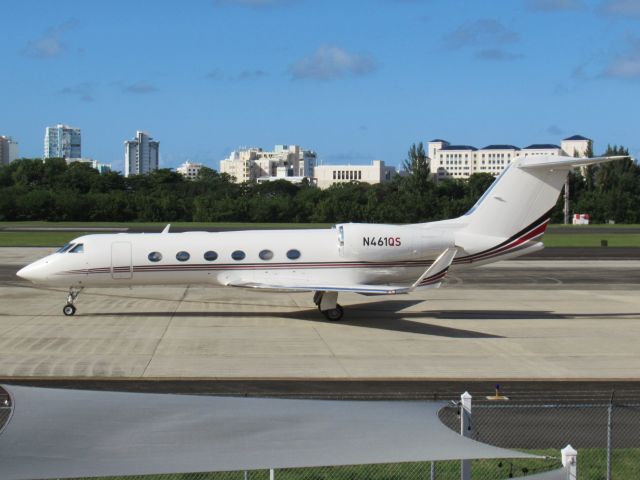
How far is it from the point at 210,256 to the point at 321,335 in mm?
4713

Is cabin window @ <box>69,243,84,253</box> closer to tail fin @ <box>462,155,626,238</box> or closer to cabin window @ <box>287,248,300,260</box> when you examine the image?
cabin window @ <box>287,248,300,260</box>

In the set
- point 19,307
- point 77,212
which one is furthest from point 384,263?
point 77,212

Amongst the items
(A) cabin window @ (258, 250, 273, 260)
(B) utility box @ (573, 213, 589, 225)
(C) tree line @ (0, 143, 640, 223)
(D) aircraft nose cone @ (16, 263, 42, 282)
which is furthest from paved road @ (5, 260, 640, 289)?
(B) utility box @ (573, 213, 589, 225)

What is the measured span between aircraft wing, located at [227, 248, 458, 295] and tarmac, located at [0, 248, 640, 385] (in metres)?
1.13

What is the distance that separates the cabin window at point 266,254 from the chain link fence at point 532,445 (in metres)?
11.9

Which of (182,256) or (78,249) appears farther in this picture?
(78,249)

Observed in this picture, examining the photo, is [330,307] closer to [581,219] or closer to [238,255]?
[238,255]

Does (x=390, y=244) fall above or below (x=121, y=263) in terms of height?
above

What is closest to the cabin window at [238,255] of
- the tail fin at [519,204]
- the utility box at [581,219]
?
the tail fin at [519,204]

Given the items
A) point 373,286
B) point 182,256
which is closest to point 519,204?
point 373,286

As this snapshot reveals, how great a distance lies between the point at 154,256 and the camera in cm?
2497

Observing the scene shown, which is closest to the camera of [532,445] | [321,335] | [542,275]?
[532,445]

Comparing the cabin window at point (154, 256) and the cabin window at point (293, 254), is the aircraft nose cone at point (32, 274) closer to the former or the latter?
the cabin window at point (154, 256)

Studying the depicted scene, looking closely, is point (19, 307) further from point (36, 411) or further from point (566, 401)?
point (36, 411)
